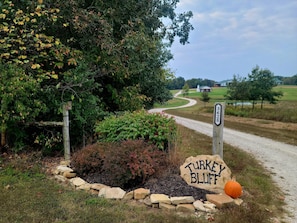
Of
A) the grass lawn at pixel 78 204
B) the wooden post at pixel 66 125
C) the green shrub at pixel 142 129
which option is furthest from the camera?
the wooden post at pixel 66 125

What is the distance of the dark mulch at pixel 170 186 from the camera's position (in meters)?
3.55

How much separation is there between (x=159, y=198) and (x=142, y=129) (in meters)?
1.65

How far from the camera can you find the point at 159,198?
10.9ft

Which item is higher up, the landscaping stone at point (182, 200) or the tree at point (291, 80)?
the tree at point (291, 80)

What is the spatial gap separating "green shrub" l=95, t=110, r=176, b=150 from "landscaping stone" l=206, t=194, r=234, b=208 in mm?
1415

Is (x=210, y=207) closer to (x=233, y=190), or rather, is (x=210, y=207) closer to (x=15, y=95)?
(x=233, y=190)

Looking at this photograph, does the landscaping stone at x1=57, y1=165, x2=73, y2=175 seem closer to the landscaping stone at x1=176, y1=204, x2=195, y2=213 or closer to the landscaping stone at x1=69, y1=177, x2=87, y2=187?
the landscaping stone at x1=69, y1=177, x2=87, y2=187

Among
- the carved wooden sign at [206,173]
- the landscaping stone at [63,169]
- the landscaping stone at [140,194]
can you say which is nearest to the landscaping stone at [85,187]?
the landscaping stone at [63,169]

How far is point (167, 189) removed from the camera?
3.63 meters

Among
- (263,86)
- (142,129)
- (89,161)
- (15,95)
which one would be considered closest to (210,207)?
(142,129)

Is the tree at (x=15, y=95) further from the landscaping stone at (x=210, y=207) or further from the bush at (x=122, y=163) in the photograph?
the landscaping stone at (x=210, y=207)

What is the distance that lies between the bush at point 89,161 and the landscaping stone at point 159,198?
50.7 inches

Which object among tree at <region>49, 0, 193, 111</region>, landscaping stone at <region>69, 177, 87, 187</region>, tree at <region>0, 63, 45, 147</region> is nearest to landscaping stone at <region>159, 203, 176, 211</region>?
landscaping stone at <region>69, 177, 87, 187</region>

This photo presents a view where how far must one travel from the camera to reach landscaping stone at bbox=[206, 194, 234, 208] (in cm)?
322
